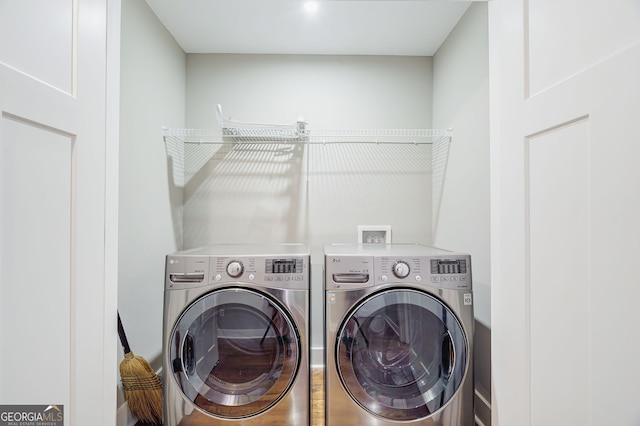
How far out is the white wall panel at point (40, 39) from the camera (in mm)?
688

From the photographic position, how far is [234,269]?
1377 millimetres

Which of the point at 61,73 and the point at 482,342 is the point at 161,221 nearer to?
the point at 61,73

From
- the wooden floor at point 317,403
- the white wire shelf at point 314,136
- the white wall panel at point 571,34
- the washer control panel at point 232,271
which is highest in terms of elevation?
the white wire shelf at point 314,136

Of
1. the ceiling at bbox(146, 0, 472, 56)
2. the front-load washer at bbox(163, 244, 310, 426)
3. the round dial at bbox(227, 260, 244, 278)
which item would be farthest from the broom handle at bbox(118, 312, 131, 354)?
the ceiling at bbox(146, 0, 472, 56)

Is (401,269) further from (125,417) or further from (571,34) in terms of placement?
(125,417)

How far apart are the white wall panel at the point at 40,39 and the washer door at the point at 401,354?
1.34 m

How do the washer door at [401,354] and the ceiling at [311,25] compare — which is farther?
the ceiling at [311,25]

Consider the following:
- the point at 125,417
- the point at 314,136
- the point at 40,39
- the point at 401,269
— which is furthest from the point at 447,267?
the point at 125,417

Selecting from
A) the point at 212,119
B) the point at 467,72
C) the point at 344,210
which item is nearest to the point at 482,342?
the point at 344,210

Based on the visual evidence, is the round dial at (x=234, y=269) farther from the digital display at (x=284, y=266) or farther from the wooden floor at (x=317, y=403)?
the wooden floor at (x=317, y=403)

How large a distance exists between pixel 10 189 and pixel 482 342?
1.97m

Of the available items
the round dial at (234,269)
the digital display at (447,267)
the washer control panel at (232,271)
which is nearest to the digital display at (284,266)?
the washer control panel at (232,271)

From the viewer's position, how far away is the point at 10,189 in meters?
0.70

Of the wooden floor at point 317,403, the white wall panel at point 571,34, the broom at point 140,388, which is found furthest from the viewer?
the wooden floor at point 317,403
